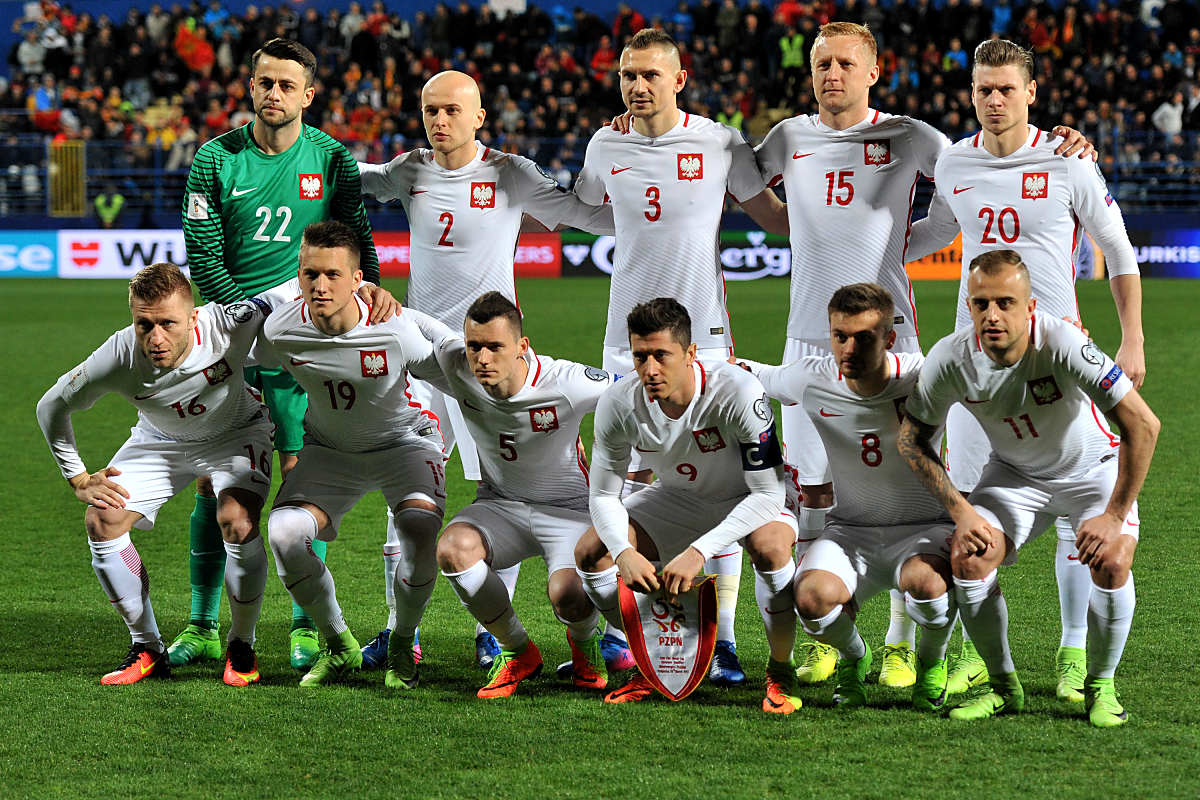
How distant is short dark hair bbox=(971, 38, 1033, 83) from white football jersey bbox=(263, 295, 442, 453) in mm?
2271

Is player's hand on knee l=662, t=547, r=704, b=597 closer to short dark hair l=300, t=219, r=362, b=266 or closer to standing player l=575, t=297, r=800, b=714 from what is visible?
standing player l=575, t=297, r=800, b=714

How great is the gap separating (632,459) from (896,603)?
1110 mm

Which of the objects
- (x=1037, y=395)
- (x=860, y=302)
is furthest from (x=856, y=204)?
(x=1037, y=395)

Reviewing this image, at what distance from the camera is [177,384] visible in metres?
5.18

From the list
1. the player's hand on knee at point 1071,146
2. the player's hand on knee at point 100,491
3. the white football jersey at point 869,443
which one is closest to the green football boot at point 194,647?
the player's hand on knee at point 100,491

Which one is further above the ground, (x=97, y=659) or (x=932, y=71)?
(x=932, y=71)

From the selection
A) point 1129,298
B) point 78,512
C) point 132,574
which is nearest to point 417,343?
point 132,574

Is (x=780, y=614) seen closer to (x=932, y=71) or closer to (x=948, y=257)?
(x=948, y=257)

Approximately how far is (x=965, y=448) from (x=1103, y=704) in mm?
1141

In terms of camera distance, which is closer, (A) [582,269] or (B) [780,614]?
(B) [780,614]

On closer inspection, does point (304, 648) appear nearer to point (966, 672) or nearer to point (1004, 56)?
point (966, 672)

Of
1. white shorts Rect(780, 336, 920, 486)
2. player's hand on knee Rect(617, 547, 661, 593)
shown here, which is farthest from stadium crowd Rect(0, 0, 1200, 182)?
player's hand on knee Rect(617, 547, 661, 593)

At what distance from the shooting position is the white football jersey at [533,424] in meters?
4.99

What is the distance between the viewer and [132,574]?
5141 millimetres
